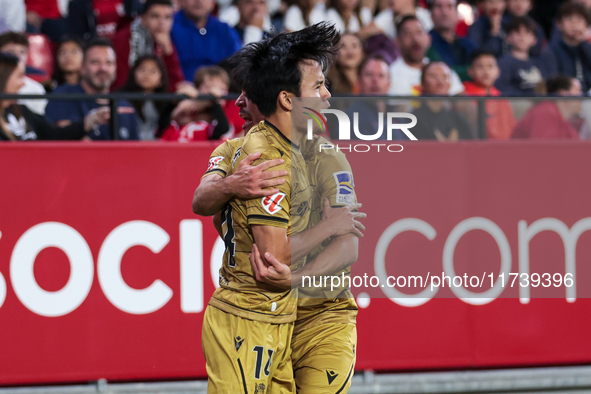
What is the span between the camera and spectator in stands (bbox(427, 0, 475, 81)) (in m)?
7.63

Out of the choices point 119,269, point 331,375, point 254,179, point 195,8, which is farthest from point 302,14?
point 331,375

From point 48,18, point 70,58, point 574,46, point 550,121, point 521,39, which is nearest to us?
point 550,121

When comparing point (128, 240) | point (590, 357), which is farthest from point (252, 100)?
point (590, 357)

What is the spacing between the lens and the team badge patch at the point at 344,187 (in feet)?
8.97

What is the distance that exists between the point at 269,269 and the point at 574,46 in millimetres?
6460

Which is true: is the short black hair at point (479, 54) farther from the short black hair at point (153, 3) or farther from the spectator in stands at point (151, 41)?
the short black hair at point (153, 3)

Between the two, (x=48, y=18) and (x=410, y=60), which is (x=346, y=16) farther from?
(x=48, y=18)

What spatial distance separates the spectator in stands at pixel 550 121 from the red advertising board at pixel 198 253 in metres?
0.10

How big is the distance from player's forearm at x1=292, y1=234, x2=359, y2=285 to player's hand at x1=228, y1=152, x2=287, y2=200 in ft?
1.12

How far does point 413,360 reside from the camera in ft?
16.2

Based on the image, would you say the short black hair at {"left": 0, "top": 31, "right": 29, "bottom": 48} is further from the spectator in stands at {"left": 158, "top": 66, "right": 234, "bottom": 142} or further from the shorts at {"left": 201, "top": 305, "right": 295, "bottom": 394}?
the shorts at {"left": 201, "top": 305, "right": 295, "bottom": 394}

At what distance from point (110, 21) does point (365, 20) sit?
2.82 m

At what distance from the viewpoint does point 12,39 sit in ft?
19.4

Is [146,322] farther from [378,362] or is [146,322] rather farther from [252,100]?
[252,100]
